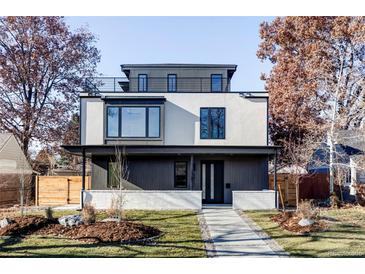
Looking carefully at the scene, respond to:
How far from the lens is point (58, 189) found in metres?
19.5

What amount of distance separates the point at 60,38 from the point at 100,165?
11366mm

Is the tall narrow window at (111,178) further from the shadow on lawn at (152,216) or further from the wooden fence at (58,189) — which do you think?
the shadow on lawn at (152,216)

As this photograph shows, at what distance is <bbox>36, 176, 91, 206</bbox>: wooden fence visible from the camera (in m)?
19.4

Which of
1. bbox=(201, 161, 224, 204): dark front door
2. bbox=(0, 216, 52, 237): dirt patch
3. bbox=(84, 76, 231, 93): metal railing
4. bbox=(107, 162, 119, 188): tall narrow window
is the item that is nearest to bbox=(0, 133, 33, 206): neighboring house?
bbox=(107, 162, 119, 188): tall narrow window

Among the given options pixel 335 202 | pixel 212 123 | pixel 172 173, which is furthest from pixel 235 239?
pixel 212 123

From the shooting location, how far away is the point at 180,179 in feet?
61.1

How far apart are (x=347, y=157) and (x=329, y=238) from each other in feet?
42.4

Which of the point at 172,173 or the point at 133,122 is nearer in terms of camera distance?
the point at 133,122

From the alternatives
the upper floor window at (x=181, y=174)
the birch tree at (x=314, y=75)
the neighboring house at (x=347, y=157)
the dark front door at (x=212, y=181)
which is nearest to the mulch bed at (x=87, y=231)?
the upper floor window at (x=181, y=174)

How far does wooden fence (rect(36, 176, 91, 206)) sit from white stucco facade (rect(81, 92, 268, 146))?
2590 millimetres

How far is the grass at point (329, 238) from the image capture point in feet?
27.0

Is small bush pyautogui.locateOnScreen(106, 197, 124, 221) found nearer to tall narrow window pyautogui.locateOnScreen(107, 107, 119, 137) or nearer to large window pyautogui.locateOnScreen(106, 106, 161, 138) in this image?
large window pyautogui.locateOnScreen(106, 106, 161, 138)

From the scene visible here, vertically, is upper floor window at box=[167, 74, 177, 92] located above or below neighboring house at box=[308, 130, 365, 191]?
above

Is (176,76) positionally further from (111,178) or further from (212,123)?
(111,178)
